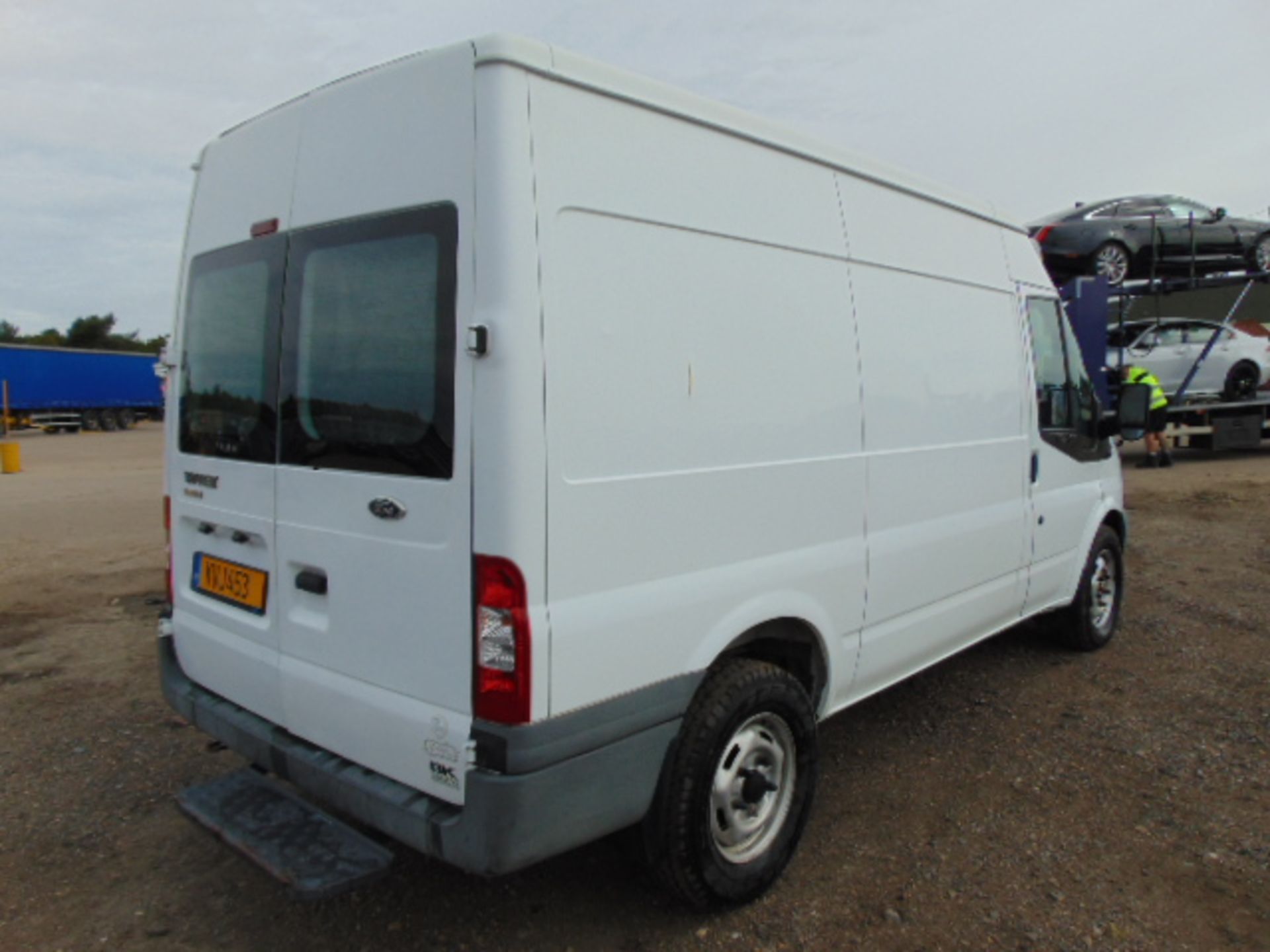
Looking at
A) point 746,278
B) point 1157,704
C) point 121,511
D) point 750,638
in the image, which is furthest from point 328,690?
point 121,511

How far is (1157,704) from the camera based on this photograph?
458 cm

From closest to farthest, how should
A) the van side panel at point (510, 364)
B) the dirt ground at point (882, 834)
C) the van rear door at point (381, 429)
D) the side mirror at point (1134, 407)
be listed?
1. the van side panel at point (510, 364)
2. the van rear door at point (381, 429)
3. the dirt ground at point (882, 834)
4. the side mirror at point (1134, 407)

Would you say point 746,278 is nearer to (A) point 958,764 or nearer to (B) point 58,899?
(A) point 958,764

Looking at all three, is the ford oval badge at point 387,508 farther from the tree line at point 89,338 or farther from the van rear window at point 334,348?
the tree line at point 89,338

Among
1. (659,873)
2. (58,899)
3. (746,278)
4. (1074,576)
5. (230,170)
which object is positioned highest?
(230,170)

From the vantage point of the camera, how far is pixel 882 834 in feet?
11.0

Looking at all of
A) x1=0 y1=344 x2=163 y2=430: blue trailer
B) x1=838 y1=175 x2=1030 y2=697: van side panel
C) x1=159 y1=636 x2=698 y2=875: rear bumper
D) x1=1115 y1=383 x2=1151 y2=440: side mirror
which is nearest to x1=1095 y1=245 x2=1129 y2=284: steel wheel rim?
x1=1115 y1=383 x2=1151 y2=440: side mirror

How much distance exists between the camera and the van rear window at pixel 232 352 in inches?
114

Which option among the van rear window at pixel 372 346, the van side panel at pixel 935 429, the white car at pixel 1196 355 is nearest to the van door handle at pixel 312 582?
the van rear window at pixel 372 346

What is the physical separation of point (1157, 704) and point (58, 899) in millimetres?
4772

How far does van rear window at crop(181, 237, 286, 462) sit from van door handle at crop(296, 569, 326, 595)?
0.40m

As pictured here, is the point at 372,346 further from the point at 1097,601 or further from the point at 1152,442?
the point at 1152,442

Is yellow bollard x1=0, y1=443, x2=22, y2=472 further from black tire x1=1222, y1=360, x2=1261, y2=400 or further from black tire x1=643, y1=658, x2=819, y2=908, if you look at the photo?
black tire x1=1222, y1=360, x2=1261, y2=400

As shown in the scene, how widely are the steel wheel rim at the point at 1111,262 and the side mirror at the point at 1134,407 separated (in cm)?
721
